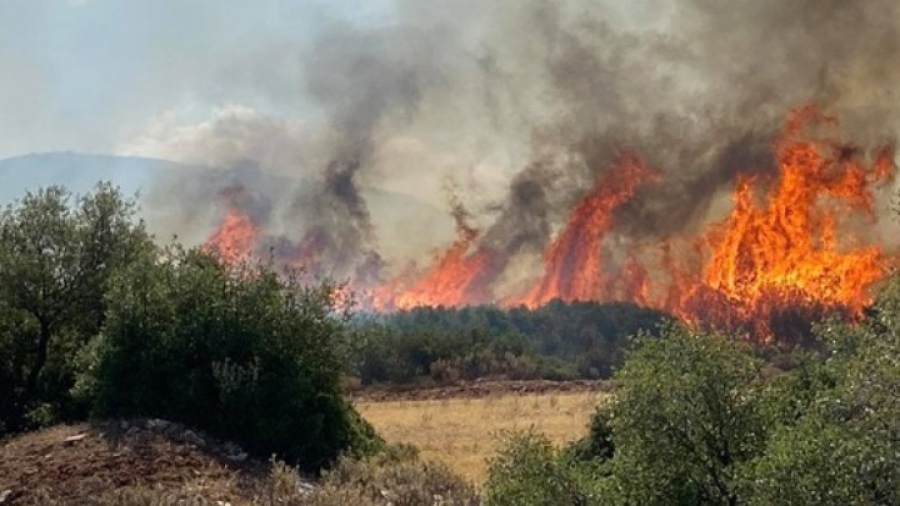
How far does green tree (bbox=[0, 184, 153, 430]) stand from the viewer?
27156 mm

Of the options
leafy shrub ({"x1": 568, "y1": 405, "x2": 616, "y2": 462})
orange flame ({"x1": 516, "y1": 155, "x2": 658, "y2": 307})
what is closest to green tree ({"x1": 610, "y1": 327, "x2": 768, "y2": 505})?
leafy shrub ({"x1": 568, "y1": 405, "x2": 616, "y2": 462})

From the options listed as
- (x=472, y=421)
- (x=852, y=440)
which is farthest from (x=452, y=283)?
(x=852, y=440)

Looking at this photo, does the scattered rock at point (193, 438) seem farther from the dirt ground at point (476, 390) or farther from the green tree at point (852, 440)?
the dirt ground at point (476, 390)

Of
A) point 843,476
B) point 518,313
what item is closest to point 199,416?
point 843,476

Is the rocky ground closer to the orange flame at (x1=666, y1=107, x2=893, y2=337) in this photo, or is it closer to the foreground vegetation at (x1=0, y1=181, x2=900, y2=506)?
the foreground vegetation at (x1=0, y1=181, x2=900, y2=506)

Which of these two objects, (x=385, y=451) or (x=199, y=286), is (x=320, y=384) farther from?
(x=199, y=286)

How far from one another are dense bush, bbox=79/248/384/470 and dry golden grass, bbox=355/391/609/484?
4.50 meters

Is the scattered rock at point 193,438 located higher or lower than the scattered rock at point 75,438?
lower

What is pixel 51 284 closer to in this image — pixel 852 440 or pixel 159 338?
pixel 159 338

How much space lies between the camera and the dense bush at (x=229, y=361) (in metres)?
22.7

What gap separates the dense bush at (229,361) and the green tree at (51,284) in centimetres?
326

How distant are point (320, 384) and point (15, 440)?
26.1ft

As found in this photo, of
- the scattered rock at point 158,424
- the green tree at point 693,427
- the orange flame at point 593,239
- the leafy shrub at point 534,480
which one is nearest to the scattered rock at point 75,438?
the scattered rock at point 158,424

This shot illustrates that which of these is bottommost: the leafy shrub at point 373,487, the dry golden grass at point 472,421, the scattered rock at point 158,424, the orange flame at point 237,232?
the dry golden grass at point 472,421
